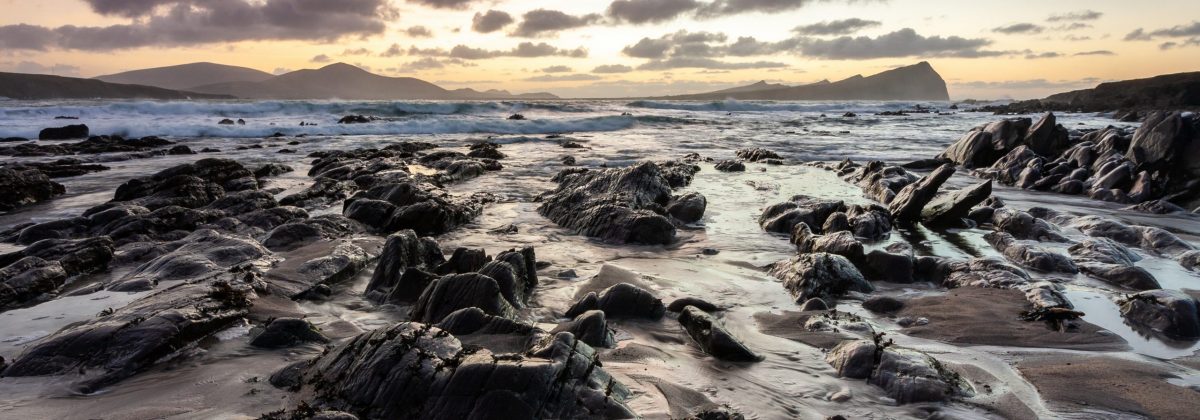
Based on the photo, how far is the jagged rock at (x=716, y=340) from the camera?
3980 mm

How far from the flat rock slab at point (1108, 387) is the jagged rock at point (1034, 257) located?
7.69 feet

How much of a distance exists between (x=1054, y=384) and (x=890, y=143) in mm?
21433

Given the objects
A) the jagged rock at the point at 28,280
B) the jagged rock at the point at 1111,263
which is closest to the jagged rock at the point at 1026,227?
the jagged rock at the point at 1111,263

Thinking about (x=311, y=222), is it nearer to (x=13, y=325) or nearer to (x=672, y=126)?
(x=13, y=325)

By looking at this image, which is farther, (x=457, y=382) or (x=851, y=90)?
(x=851, y=90)

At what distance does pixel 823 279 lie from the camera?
542cm

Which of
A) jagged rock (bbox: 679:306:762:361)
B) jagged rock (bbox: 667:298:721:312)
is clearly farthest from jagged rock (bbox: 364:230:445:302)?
jagged rock (bbox: 679:306:762:361)

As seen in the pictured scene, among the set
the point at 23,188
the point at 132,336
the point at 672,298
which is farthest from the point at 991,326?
the point at 23,188

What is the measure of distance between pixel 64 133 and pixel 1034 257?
1247 inches

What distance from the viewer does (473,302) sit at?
439 cm

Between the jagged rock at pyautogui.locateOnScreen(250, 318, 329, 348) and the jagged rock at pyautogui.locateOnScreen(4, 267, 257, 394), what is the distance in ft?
1.50

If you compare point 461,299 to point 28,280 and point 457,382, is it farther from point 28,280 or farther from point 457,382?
point 28,280

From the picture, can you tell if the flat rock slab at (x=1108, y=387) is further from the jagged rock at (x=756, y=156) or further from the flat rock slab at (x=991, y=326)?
the jagged rock at (x=756, y=156)

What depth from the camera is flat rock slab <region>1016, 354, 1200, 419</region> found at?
3.32m
